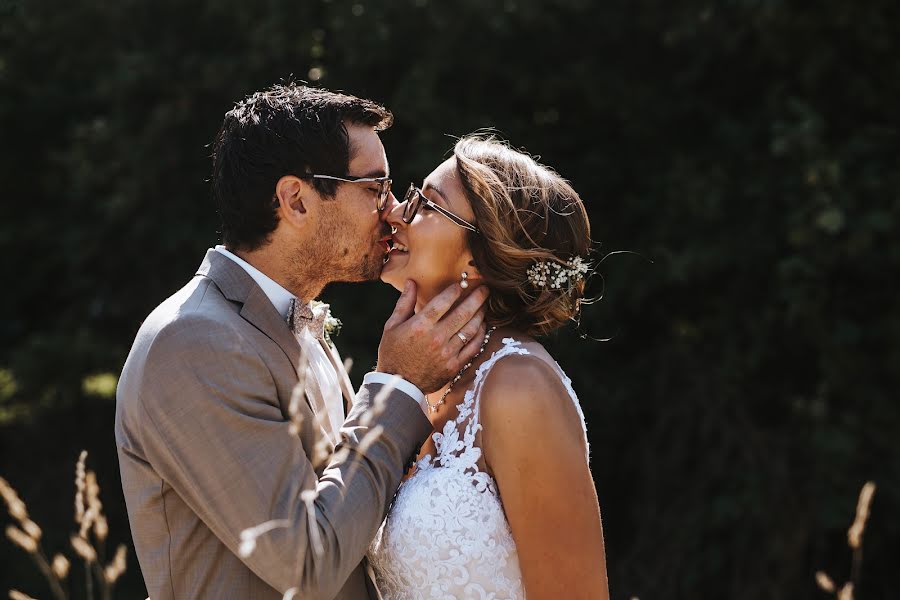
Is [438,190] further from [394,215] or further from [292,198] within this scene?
[292,198]

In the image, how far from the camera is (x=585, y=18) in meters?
7.13

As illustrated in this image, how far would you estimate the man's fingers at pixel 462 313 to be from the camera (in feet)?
10.1

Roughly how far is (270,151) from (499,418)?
1102mm

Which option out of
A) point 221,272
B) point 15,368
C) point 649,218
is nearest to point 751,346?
point 649,218

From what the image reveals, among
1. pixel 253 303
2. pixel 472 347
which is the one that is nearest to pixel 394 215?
pixel 472 347

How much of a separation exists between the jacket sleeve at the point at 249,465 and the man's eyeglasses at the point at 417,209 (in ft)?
2.92

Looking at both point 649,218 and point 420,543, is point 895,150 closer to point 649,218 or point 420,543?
point 649,218

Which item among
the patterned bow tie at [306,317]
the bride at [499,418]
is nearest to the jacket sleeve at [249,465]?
the patterned bow tie at [306,317]

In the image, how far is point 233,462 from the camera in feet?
8.21

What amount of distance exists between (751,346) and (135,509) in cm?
484

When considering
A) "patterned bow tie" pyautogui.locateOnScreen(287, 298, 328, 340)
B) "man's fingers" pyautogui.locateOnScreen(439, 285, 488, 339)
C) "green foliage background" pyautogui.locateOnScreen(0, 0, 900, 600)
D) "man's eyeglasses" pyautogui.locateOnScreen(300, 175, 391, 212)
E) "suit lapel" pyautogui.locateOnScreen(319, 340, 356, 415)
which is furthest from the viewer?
"green foliage background" pyautogui.locateOnScreen(0, 0, 900, 600)

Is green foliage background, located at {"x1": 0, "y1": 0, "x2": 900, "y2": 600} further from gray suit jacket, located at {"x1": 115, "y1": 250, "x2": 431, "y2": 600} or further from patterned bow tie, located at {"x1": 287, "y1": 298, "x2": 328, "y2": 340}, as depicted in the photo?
gray suit jacket, located at {"x1": 115, "y1": 250, "x2": 431, "y2": 600}

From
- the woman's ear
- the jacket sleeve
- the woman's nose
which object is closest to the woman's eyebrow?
the woman's nose

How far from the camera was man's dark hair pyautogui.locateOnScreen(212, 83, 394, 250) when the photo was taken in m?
3.08
